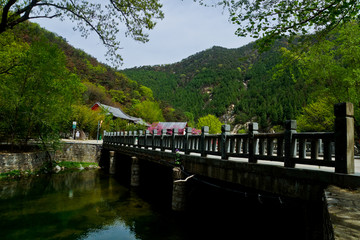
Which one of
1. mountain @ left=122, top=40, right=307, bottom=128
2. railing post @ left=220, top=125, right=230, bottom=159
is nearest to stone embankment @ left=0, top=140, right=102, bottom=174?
railing post @ left=220, top=125, right=230, bottom=159

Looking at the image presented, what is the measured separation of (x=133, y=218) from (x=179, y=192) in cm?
226

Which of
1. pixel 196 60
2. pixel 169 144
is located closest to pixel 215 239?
pixel 169 144

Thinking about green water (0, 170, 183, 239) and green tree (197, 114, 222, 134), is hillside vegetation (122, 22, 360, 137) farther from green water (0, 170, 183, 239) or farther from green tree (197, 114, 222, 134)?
green tree (197, 114, 222, 134)

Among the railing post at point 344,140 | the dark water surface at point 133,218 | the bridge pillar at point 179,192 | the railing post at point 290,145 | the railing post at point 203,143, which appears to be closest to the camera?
the railing post at point 344,140

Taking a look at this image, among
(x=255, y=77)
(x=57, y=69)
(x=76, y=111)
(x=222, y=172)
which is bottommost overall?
(x=222, y=172)

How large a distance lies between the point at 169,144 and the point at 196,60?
18835 cm

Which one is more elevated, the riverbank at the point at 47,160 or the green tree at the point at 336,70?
the green tree at the point at 336,70

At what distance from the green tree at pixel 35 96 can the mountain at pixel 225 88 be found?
244ft

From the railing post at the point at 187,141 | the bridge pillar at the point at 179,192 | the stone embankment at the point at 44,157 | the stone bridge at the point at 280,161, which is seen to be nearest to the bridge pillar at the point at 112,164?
the stone embankment at the point at 44,157

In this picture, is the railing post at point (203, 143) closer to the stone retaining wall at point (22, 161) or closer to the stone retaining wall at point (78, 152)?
the stone retaining wall at point (22, 161)

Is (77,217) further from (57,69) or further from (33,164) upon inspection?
(57,69)

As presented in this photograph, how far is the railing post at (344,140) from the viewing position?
13.0ft

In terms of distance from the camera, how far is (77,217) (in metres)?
9.28

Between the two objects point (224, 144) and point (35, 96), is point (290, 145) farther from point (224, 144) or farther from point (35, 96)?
point (35, 96)
